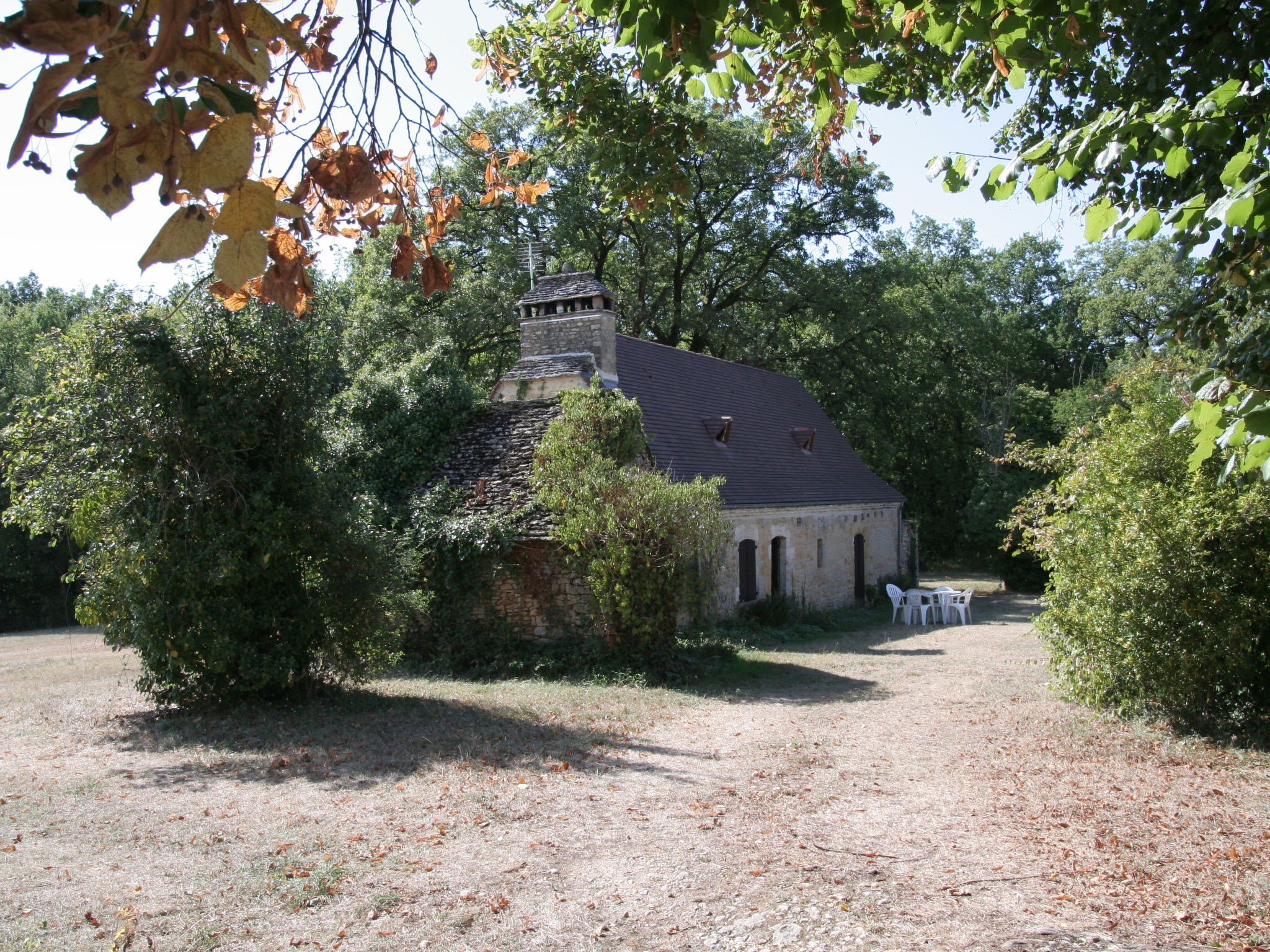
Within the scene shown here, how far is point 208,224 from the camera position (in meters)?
2.40

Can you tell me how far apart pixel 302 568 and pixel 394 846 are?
5715 mm

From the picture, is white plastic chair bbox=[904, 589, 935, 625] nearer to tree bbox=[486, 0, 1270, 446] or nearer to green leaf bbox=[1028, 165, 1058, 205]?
tree bbox=[486, 0, 1270, 446]

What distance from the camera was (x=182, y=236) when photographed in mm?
2371

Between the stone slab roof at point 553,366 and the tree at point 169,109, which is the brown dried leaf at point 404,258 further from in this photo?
the stone slab roof at point 553,366

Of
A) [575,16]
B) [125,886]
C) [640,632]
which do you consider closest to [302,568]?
[640,632]

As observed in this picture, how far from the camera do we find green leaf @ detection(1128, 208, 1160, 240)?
13.5ft

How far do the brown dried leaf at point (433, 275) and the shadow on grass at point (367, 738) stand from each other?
559 cm

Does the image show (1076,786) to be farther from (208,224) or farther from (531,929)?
(208,224)

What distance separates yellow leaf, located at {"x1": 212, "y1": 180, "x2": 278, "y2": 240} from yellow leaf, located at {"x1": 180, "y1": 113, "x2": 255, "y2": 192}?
0.23 feet

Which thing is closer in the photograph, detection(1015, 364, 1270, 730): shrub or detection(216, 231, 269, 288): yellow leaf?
detection(216, 231, 269, 288): yellow leaf

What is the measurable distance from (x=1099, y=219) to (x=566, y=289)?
14.8m

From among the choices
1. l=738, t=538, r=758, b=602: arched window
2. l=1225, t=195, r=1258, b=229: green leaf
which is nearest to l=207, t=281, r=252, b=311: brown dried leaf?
l=1225, t=195, r=1258, b=229: green leaf

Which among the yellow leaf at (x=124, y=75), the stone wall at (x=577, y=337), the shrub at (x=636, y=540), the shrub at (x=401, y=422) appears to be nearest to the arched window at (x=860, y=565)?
the stone wall at (x=577, y=337)

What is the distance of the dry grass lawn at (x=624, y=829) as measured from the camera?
199 inches
